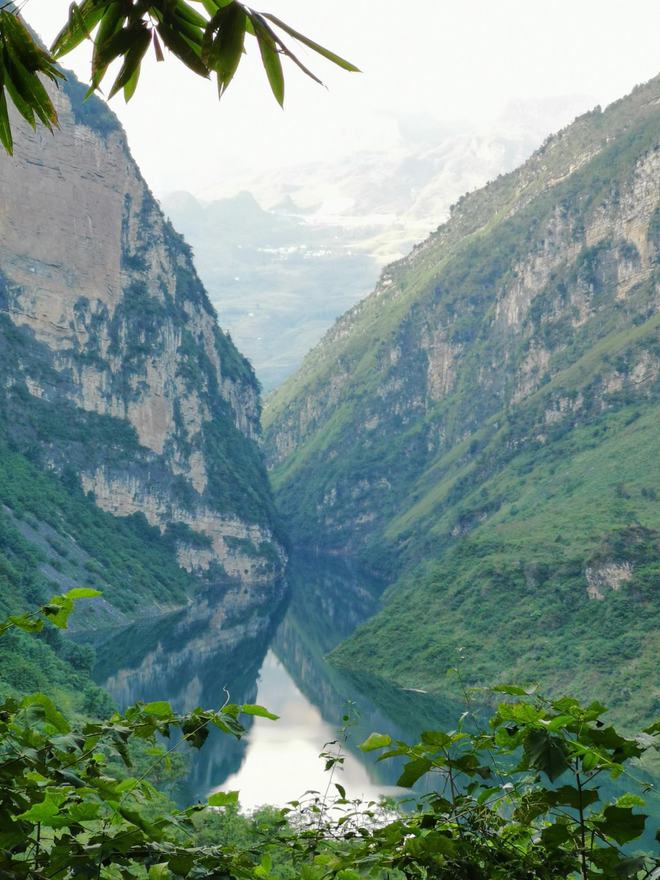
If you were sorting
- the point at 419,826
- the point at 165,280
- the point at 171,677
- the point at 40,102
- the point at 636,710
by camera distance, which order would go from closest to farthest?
1. the point at 40,102
2. the point at 419,826
3. the point at 636,710
4. the point at 171,677
5. the point at 165,280

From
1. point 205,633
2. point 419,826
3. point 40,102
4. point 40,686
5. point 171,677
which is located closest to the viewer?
point 40,102

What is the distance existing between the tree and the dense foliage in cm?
159

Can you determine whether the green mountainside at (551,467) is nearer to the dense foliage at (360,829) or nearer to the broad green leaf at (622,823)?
the dense foliage at (360,829)

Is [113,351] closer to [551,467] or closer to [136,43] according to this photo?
[551,467]

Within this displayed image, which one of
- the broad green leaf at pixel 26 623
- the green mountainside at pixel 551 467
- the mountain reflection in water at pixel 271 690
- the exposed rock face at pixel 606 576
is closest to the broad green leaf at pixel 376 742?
the broad green leaf at pixel 26 623

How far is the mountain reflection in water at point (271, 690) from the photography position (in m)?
58.6

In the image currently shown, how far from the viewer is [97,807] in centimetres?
380

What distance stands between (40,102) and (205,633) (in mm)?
110159

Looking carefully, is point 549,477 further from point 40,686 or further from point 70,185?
point 40,686

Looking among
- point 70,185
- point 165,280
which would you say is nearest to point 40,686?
point 70,185

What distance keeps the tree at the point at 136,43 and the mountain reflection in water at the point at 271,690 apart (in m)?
41.4

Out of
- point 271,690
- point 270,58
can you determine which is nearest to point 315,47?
point 270,58

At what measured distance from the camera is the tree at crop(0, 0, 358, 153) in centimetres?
307

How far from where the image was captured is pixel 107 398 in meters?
140
